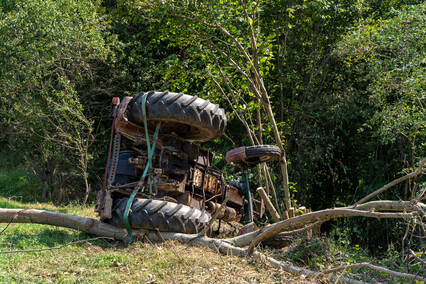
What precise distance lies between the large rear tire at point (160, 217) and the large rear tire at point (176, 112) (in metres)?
0.97

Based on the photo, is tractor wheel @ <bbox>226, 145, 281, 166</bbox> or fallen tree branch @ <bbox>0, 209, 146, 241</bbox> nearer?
fallen tree branch @ <bbox>0, 209, 146, 241</bbox>

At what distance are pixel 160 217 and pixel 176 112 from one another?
47.8 inches

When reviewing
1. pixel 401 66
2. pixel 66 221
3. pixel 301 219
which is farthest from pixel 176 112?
pixel 401 66

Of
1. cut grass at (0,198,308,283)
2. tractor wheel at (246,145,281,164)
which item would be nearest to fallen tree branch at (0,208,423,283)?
cut grass at (0,198,308,283)

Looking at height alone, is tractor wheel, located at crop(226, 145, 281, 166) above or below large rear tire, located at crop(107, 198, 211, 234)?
above

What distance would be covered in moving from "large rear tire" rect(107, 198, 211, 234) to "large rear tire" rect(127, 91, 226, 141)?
3.18 ft

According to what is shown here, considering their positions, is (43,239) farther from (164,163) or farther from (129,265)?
(164,163)

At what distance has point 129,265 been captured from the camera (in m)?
4.49

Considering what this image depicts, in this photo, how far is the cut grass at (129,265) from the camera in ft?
13.5

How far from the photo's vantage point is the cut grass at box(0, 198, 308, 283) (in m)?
4.13

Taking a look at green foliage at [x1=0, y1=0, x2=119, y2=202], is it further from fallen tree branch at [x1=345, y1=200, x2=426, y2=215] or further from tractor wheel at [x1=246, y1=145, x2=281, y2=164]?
fallen tree branch at [x1=345, y1=200, x2=426, y2=215]

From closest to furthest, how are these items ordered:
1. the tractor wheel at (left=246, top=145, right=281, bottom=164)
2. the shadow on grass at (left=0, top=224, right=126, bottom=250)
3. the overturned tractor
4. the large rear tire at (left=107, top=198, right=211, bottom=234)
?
the shadow on grass at (left=0, top=224, right=126, bottom=250) < the large rear tire at (left=107, top=198, right=211, bottom=234) < the overturned tractor < the tractor wheel at (left=246, top=145, right=281, bottom=164)

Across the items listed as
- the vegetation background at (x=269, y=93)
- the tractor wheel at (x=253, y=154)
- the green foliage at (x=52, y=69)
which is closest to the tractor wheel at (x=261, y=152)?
the tractor wheel at (x=253, y=154)

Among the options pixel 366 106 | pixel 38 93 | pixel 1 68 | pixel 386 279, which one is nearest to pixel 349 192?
pixel 366 106
